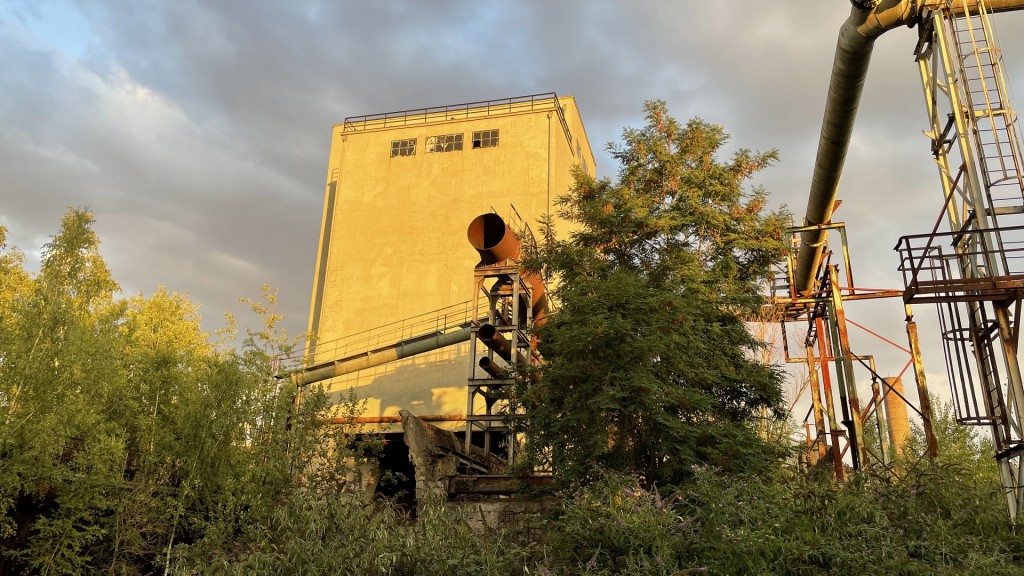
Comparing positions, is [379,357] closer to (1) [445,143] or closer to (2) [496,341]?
(2) [496,341]

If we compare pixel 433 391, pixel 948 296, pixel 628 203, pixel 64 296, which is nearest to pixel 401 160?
pixel 433 391

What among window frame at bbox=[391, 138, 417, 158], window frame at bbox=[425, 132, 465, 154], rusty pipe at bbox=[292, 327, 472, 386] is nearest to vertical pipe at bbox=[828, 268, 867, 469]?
rusty pipe at bbox=[292, 327, 472, 386]

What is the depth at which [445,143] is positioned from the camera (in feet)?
109

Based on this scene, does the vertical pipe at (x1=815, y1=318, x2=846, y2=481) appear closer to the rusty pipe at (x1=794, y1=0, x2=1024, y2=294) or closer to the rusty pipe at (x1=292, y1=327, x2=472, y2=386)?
the rusty pipe at (x1=794, y1=0, x2=1024, y2=294)

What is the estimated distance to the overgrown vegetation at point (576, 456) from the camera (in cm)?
805

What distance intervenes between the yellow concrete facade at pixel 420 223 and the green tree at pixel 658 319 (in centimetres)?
1091

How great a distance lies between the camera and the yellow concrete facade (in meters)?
29.1

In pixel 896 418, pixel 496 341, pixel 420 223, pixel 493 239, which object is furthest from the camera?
pixel 420 223

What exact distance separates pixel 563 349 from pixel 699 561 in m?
6.07

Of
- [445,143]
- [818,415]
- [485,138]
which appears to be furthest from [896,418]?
[445,143]

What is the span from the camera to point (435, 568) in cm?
795

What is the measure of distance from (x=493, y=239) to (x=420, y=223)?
10.4 metres

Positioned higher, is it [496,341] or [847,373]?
[496,341]

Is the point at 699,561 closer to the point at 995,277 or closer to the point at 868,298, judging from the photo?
the point at 995,277
